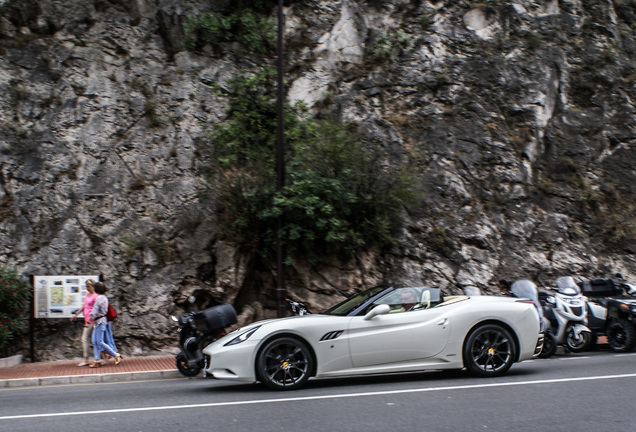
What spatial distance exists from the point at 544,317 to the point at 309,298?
529 centimetres

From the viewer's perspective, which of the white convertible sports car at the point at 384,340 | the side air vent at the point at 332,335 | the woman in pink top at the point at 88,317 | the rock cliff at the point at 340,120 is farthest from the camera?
the rock cliff at the point at 340,120

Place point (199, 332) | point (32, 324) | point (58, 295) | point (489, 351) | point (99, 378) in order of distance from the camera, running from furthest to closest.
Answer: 1. point (58, 295)
2. point (32, 324)
3. point (99, 378)
4. point (199, 332)
5. point (489, 351)

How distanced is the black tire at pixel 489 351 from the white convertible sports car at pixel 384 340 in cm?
1

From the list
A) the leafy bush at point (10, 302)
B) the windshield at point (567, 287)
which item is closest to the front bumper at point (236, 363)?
the leafy bush at point (10, 302)

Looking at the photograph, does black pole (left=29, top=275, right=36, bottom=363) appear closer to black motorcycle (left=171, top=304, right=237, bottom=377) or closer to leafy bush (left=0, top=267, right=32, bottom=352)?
leafy bush (left=0, top=267, right=32, bottom=352)

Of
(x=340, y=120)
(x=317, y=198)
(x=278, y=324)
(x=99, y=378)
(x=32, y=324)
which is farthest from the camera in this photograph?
(x=340, y=120)

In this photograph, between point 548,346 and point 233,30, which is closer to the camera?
point 548,346

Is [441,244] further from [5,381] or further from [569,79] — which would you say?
[5,381]

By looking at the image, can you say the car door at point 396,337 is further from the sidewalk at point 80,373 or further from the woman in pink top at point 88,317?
the woman in pink top at point 88,317

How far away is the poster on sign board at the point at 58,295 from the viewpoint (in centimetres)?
1220

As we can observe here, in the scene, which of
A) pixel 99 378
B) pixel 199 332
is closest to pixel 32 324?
pixel 99 378

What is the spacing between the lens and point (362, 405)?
6508 millimetres

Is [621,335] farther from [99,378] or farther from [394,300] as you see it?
[99,378]

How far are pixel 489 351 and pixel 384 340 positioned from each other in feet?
5.35
